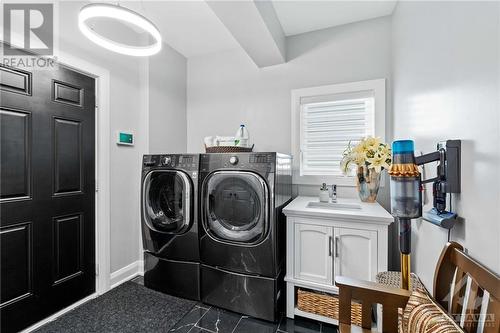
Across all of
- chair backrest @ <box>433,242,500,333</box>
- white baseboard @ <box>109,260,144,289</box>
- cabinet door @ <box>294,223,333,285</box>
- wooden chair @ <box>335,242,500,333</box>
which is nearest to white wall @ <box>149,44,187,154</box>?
white baseboard @ <box>109,260,144,289</box>

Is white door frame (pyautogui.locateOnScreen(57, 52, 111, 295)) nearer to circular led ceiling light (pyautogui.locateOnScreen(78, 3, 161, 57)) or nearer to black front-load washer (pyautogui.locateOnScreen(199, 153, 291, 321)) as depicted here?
circular led ceiling light (pyautogui.locateOnScreen(78, 3, 161, 57))

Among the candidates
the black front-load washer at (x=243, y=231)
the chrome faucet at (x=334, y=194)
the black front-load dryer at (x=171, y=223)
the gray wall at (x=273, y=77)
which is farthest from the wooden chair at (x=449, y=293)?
the gray wall at (x=273, y=77)

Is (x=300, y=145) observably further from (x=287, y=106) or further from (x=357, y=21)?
(x=357, y=21)

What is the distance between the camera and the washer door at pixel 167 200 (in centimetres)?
200

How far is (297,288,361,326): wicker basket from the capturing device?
5.35 ft

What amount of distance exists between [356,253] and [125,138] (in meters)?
2.36

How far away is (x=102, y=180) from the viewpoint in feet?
7.02

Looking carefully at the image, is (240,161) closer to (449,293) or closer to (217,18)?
(449,293)

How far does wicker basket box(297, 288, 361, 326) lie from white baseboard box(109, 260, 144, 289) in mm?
1781

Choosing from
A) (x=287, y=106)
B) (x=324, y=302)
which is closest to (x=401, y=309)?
(x=324, y=302)

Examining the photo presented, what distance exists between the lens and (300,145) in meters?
2.47

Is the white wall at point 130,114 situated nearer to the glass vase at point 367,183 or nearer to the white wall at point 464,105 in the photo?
the glass vase at point 367,183

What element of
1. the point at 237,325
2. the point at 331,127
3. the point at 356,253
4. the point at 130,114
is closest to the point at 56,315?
the point at 237,325

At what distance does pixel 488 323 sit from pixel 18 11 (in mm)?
2992
